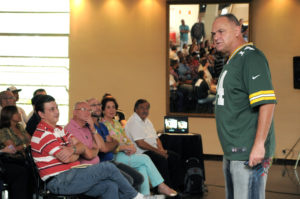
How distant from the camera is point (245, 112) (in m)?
2.27

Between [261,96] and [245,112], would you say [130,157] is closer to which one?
[245,112]

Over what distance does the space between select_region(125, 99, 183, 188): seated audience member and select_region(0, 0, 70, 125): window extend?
3802 millimetres

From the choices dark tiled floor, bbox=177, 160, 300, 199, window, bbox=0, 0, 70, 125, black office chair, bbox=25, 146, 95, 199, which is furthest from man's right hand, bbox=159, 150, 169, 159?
window, bbox=0, 0, 70, 125

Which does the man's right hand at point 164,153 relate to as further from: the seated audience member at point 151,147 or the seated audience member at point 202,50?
the seated audience member at point 202,50

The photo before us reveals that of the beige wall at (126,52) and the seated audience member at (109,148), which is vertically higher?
the beige wall at (126,52)

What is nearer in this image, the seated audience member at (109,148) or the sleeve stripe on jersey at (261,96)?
the sleeve stripe on jersey at (261,96)

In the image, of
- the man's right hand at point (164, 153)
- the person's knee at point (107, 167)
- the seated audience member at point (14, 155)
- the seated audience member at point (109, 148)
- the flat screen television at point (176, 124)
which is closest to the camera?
the person's knee at point (107, 167)

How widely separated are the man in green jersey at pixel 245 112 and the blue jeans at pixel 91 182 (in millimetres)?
1822

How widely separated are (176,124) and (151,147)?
29.1 inches

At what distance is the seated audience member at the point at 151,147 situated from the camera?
589cm

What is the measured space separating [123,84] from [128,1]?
170 centimetres

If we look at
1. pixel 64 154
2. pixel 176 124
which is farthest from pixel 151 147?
pixel 64 154

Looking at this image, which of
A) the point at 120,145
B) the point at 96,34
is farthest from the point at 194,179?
the point at 96,34

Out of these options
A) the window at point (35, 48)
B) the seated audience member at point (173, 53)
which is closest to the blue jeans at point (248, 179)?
the seated audience member at point (173, 53)
